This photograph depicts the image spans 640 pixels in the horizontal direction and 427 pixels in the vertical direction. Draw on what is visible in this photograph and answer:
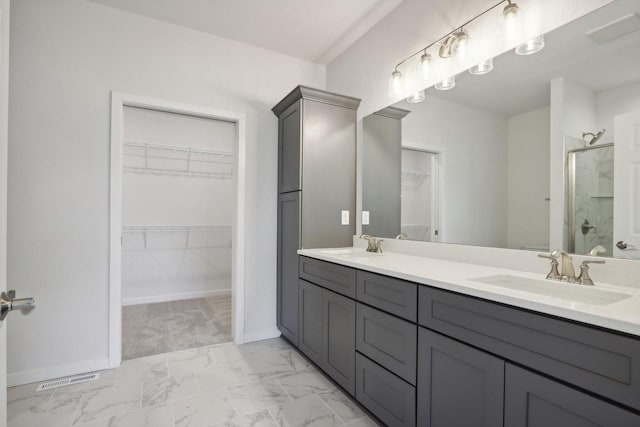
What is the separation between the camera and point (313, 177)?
8.67 feet

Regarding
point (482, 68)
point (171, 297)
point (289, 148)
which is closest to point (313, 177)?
point (289, 148)

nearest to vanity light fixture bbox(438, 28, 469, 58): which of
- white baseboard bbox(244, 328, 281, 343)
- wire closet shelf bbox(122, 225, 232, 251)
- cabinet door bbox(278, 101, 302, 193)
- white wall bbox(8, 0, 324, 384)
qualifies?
cabinet door bbox(278, 101, 302, 193)

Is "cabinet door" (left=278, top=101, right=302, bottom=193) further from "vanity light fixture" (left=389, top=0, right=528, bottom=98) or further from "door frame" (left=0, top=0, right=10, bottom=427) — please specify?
"door frame" (left=0, top=0, right=10, bottom=427)

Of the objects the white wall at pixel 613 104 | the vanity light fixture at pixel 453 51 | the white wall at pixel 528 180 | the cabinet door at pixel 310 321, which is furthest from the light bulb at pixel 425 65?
the cabinet door at pixel 310 321

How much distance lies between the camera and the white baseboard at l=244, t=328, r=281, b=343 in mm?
2908

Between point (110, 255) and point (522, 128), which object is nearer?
point (522, 128)

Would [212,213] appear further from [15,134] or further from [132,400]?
[132,400]

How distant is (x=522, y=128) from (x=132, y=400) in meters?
2.68

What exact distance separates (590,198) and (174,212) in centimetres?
423

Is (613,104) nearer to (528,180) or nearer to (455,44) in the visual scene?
(528,180)

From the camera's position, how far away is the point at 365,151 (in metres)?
2.74

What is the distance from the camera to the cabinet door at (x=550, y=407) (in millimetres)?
843

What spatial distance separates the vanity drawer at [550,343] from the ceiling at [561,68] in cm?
102

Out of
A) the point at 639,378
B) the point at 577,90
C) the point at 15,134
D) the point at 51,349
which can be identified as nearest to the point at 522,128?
the point at 577,90
